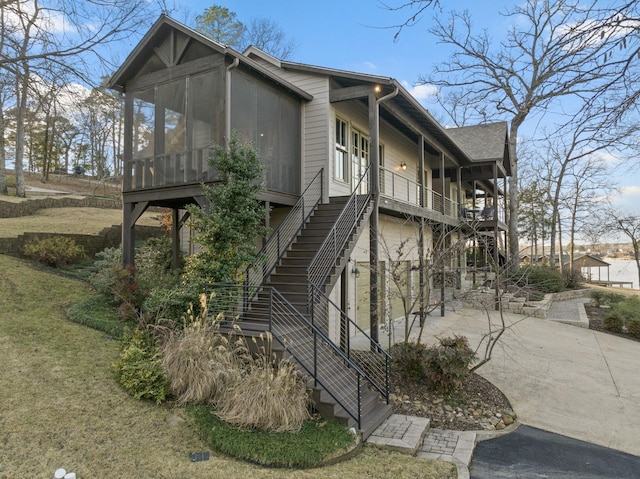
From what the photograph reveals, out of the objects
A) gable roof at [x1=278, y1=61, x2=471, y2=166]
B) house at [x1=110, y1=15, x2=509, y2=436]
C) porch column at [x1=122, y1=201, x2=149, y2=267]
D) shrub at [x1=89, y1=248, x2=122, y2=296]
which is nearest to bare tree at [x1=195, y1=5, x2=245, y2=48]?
house at [x1=110, y1=15, x2=509, y2=436]

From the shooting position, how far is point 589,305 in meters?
17.1

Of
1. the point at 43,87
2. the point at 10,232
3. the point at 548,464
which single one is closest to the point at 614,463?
the point at 548,464

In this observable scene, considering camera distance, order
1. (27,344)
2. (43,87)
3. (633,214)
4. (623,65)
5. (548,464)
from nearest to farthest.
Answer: (623,65) < (548,464) < (27,344) < (43,87) < (633,214)

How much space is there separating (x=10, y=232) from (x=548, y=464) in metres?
15.2

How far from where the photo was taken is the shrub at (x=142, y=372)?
5.38m

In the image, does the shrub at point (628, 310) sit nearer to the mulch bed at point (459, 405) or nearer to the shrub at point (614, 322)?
the shrub at point (614, 322)

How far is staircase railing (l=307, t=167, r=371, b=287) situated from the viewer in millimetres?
7790

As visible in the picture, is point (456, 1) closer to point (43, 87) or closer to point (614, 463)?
point (614, 463)

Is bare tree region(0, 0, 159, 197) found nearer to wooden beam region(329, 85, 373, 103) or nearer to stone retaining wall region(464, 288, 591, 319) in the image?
wooden beam region(329, 85, 373, 103)

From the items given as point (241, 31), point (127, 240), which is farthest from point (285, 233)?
point (241, 31)

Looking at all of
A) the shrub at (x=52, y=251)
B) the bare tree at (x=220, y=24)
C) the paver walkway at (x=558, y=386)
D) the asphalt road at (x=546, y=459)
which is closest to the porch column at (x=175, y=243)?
the shrub at (x=52, y=251)

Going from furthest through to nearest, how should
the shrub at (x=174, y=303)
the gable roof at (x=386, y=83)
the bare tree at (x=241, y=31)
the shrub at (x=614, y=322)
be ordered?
1. the bare tree at (x=241, y=31)
2. the shrub at (x=614, y=322)
3. the gable roof at (x=386, y=83)
4. the shrub at (x=174, y=303)

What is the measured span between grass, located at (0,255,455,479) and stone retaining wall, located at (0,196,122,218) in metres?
12.4

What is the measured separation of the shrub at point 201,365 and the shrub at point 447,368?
10.6ft
